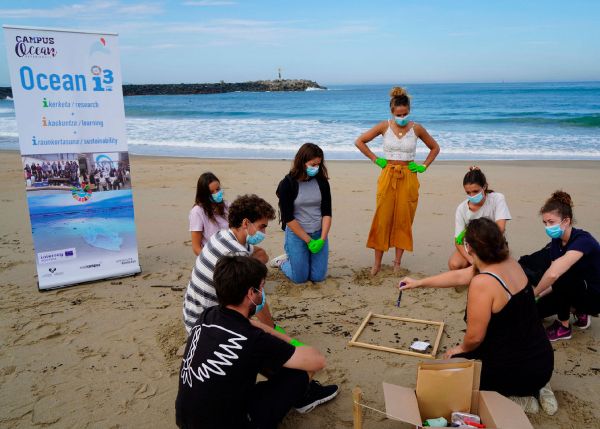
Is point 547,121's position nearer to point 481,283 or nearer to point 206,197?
point 206,197

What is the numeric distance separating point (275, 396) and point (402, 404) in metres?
0.62

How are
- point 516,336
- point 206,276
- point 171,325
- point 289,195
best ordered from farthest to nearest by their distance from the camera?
point 289,195
point 171,325
point 206,276
point 516,336

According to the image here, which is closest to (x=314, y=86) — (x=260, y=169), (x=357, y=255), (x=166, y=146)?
(x=166, y=146)

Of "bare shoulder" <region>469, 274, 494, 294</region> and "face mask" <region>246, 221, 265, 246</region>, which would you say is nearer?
"bare shoulder" <region>469, 274, 494, 294</region>

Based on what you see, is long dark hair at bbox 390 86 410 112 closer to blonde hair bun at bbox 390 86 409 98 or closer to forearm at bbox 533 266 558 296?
blonde hair bun at bbox 390 86 409 98

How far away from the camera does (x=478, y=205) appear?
4.04 m

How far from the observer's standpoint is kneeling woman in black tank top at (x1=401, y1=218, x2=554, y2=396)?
7.83 ft

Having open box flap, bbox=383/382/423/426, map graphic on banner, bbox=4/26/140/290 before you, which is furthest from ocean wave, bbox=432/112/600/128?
open box flap, bbox=383/382/423/426

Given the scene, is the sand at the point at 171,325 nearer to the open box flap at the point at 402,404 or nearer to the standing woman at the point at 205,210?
the open box flap at the point at 402,404

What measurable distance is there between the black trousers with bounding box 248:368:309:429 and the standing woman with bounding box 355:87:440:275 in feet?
7.91

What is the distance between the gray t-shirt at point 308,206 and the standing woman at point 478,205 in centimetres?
129

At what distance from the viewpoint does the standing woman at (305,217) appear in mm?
4281

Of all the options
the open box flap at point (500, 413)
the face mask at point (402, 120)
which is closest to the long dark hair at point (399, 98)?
the face mask at point (402, 120)

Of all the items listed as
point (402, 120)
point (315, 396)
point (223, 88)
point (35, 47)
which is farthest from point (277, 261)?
point (223, 88)
